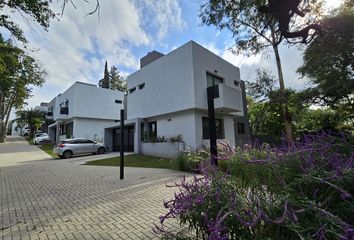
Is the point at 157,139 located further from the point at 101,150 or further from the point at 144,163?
the point at 101,150

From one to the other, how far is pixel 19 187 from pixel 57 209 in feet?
13.3

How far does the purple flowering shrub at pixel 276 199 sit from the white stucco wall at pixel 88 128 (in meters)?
27.5

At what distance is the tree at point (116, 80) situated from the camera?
52.8 metres

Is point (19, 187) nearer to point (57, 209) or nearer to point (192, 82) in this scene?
point (57, 209)

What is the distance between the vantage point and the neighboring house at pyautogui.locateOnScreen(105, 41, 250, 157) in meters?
15.4

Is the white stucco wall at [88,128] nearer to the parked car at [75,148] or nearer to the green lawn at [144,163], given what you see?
the parked car at [75,148]

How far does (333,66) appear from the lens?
14164mm

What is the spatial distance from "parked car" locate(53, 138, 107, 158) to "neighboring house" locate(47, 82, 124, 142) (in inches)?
255

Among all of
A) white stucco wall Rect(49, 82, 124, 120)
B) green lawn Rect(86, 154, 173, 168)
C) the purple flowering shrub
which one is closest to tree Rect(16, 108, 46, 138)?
white stucco wall Rect(49, 82, 124, 120)

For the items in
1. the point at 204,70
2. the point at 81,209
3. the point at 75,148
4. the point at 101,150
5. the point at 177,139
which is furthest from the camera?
the point at 101,150

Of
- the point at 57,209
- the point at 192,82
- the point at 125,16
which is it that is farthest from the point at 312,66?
the point at 57,209

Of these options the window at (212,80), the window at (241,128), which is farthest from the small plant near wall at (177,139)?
the window at (241,128)

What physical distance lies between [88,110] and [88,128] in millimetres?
2669

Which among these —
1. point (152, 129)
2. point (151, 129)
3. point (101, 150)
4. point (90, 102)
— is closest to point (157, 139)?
point (152, 129)
